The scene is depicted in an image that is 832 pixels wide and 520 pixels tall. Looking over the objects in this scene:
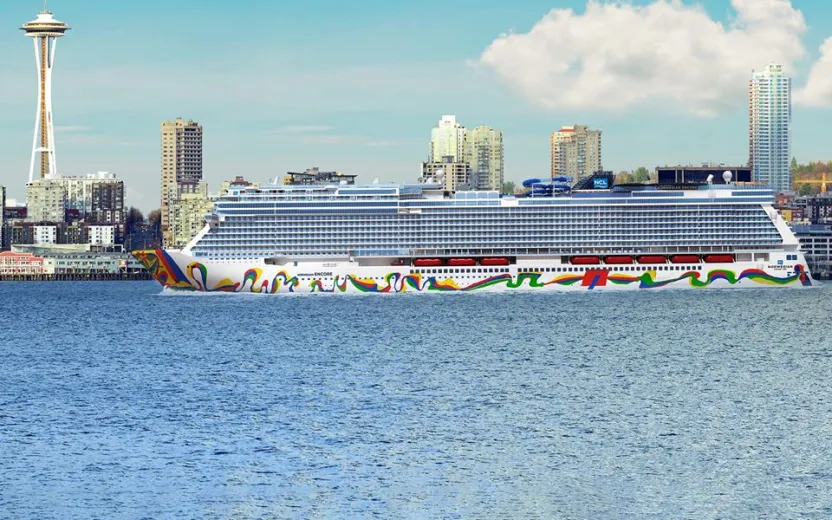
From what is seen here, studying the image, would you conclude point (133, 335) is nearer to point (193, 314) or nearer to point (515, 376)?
point (193, 314)

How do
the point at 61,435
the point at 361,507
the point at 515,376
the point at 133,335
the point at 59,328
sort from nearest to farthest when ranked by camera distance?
the point at 361,507 → the point at 61,435 → the point at 515,376 → the point at 133,335 → the point at 59,328

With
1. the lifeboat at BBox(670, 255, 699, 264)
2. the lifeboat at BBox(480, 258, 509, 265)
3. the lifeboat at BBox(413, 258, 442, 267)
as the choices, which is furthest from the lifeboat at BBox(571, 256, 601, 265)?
the lifeboat at BBox(413, 258, 442, 267)

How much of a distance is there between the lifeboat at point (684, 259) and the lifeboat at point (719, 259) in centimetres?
81

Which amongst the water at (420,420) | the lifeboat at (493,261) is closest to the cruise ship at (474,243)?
the lifeboat at (493,261)

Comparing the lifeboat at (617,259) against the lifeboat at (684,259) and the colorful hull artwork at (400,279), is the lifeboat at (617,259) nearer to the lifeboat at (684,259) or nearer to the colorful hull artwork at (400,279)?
the colorful hull artwork at (400,279)

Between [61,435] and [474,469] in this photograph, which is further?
[61,435]

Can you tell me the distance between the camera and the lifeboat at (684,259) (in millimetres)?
102875

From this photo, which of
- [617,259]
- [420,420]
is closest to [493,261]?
[617,259]

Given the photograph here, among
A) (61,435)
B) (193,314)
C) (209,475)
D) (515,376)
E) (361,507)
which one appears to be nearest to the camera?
(361,507)

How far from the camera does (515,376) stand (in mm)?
51594

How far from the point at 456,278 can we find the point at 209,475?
6687 centimetres

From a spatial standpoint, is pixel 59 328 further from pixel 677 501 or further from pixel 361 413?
pixel 677 501

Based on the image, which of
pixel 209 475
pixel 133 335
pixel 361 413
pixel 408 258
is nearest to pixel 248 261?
pixel 408 258

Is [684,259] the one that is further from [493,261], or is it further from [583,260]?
[493,261]
